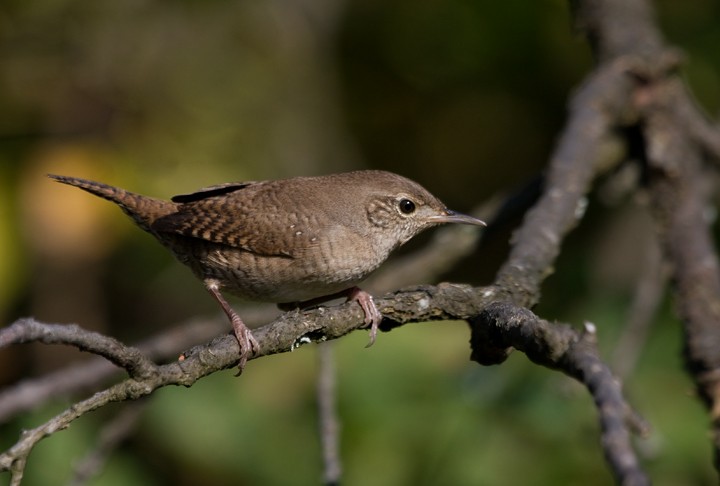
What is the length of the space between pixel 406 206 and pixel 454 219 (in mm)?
186

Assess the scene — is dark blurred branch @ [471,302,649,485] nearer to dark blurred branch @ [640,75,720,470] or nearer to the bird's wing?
dark blurred branch @ [640,75,720,470]

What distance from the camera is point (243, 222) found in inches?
131

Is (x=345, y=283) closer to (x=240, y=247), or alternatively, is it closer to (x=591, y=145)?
(x=240, y=247)

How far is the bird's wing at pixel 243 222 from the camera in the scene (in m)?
3.18

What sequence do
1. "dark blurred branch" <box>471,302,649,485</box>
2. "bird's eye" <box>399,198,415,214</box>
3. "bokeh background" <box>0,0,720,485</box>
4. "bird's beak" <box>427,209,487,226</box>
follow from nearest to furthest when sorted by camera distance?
"dark blurred branch" <box>471,302,649,485</box>, "bird's beak" <box>427,209,487,226</box>, "bird's eye" <box>399,198,415,214</box>, "bokeh background" <box>0,0,720,485</box>

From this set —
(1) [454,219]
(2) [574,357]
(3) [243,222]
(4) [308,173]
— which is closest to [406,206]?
(1) [454,219]

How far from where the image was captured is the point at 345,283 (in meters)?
3.12

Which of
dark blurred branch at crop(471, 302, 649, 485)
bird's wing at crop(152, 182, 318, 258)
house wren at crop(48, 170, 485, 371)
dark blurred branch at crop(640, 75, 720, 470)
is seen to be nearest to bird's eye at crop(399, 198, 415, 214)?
house wren at crop(48, 170, 485, 371)

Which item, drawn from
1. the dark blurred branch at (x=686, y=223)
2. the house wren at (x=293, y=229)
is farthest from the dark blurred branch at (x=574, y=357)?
the house wren at (x=293, y=229)

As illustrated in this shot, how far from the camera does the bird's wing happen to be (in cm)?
318

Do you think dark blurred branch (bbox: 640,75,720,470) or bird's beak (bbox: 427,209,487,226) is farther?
bird's beak (bbox: 427,209,487,226)

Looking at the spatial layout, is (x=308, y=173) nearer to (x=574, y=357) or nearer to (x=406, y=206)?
(x=406, y=206)

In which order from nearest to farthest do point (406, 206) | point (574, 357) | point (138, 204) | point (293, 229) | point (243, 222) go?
point (574, 357) < point (293, 229) < point (243, 222) < point (406, 206) < point (138, 204)

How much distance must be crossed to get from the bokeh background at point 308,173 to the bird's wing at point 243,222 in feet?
2.79
